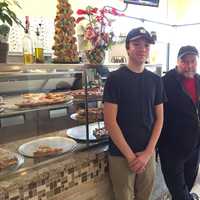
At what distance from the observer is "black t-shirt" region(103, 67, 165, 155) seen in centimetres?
148

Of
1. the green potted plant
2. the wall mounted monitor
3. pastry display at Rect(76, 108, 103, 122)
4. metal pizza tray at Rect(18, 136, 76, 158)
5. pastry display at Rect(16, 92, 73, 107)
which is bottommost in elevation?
metal pizza tray at Rect(18, 136, 76, 158)

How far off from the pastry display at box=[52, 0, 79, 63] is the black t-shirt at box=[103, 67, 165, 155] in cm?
32

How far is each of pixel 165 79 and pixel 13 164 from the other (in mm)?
1319

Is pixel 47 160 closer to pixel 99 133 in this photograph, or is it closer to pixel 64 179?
pixel 64 179

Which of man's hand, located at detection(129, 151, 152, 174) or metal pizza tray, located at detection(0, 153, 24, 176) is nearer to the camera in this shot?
metal pizza tray, located at detection(0, 153, 24, 176)

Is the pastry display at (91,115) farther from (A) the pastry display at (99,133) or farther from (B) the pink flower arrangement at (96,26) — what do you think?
(B) the pink flower arrangement at (96,26)

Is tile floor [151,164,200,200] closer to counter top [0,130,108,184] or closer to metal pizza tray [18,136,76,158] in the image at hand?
counter top [0,130,108,184]

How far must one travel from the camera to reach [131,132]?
1.52 meters

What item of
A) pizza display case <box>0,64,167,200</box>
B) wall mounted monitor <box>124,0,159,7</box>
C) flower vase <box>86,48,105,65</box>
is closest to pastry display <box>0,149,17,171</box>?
pizza display case <box>0,64,167,200</box>

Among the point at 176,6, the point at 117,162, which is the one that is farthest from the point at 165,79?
the point at 176,6

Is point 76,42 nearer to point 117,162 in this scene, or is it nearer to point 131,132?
point 131,132

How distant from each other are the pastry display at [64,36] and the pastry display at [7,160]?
2.13ft

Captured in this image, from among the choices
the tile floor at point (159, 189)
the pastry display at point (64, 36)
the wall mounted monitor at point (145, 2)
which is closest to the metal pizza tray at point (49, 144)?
the pastry display at point (64, 36)

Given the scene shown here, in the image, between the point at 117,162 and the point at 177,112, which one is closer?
the point at 117,162
